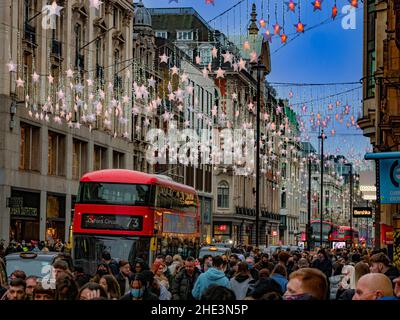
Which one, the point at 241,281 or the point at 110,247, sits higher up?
the point at 110,247

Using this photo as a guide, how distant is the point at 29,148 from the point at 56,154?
4312 mm

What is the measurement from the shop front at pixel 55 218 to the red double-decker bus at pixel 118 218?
65.9 ft

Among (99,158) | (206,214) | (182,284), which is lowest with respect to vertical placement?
(182,284)

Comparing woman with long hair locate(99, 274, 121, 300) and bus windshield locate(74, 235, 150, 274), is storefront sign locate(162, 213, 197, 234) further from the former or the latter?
woman with long hair locate(99, 274, 121, 300)

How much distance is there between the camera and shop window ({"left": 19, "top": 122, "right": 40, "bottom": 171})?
157 feet

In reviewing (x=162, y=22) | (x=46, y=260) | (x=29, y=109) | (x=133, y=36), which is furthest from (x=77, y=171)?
(x=162, y=22)

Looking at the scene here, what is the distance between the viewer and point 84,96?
180 ft

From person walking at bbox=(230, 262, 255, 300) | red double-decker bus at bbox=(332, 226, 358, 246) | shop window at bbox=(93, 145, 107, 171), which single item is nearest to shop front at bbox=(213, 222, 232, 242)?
red double-decker bus at bbox=(332, 226, 358, 246)

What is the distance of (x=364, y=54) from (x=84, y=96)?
15.2 m

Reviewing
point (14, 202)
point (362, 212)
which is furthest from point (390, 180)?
point (362, 212)

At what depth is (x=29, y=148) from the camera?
4875cm

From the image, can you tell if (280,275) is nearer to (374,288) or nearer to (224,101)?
(374,288)

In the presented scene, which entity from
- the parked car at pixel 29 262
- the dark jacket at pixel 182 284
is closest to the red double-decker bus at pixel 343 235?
the parked car at pixel 29 262
